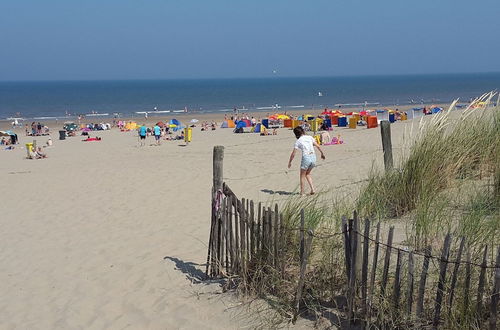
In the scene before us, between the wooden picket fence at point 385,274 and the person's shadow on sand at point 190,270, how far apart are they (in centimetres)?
64

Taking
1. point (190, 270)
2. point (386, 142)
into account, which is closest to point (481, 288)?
point (190, 270)

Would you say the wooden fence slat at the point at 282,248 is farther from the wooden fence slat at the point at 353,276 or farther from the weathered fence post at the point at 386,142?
the weathered fence post at the point at 386,142

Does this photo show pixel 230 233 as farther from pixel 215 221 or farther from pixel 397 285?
pixel 397 285

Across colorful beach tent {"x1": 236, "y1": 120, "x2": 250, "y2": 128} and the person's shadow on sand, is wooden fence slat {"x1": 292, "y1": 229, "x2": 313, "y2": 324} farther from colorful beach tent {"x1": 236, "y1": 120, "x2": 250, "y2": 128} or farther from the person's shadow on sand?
colorful beach tent {"x1": 236, "y1": 120, "x2": 250, "y2": 128}

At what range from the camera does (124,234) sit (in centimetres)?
787

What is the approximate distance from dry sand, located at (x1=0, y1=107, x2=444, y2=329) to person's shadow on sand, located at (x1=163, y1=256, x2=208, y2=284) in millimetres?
12

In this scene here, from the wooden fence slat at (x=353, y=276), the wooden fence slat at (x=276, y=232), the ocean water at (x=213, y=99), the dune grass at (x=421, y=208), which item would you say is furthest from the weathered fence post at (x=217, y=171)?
the ocean water at (x=213, y=99)

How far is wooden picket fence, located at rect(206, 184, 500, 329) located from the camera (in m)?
3.40

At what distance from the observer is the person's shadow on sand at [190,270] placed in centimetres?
564

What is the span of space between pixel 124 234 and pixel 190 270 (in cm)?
216

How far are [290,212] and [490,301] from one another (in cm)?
201

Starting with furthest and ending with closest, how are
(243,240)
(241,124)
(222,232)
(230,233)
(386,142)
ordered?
(241,124) → (386,142) → (222,232) → (230,233) → (243,240)

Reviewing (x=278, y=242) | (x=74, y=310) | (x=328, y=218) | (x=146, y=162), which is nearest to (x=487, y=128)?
(x=328, y=218)

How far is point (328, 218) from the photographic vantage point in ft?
17.3
